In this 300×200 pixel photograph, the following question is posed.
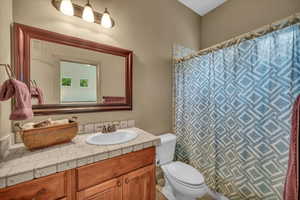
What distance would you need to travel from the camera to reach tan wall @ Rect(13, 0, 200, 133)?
1.19 metres

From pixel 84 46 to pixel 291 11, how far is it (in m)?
2.38

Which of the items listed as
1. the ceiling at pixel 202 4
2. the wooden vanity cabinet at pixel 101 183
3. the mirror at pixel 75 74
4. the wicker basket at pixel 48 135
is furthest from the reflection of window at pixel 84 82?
the ceiling at pixel 202 4

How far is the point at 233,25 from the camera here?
2023mm

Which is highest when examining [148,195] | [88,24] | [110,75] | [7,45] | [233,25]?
[233,25]

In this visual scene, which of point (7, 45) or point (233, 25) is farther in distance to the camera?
point (233, 25)

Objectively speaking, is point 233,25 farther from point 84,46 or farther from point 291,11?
point 84,46

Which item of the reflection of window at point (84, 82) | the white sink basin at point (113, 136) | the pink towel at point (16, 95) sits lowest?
the white sink basin at point (113, 136)

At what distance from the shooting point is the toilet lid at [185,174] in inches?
50.4

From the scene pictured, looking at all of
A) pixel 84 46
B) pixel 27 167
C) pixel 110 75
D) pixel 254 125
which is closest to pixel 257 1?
pixel 254 125

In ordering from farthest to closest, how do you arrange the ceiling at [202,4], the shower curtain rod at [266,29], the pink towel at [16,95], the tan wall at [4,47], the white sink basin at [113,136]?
the ceiling at [202,4] → the white sink basin at [113,136] → the shower curtain rod at [266,29] → the tan wall at [4,47] → the pink towel at [16,95]

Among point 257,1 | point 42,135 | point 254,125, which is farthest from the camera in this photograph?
point 257,1

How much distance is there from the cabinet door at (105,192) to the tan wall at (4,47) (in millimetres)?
675

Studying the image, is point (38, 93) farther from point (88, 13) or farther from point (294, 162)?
point (294, 162)

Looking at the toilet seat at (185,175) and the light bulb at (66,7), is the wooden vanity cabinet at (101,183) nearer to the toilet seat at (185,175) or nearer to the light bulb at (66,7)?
the toilet seat at (185,175)
